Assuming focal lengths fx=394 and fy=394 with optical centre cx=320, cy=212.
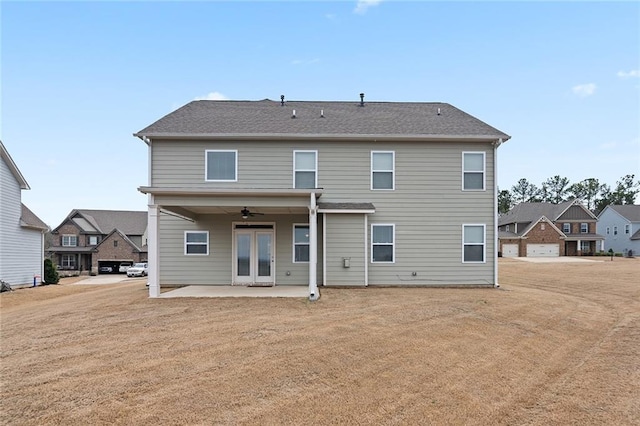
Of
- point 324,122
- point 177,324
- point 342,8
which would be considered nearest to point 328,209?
point 324,122

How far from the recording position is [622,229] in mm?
48500

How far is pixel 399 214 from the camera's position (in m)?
13.6

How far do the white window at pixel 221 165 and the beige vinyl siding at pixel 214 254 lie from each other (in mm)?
1366

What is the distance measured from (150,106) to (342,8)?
32.4 feet

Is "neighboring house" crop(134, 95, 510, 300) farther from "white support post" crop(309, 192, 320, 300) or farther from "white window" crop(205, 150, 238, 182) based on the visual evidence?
"white support post" crop(309, 192, 320, 300)

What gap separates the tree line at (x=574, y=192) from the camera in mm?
68750

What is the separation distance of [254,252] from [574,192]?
79395 millimetres

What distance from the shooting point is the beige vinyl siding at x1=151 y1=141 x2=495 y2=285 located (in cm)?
1339

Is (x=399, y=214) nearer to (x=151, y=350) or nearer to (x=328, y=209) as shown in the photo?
(x=328, y=209)

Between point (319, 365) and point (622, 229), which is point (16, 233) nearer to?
point (319, 365)

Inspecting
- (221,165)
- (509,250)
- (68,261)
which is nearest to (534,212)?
(509,250)

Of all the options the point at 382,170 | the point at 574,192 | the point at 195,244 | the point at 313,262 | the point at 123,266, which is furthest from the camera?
the point at 574,192

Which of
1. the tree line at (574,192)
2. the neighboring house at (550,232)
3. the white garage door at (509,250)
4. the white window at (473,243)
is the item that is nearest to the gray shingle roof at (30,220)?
the white window at (473,243)

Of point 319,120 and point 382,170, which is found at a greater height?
point 319,120
